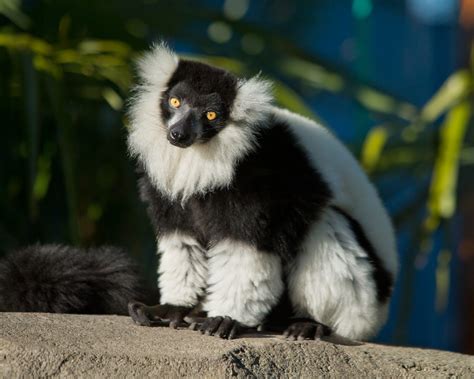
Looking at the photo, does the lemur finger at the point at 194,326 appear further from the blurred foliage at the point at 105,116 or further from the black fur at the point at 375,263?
the blurred foliage at the point at 105,116

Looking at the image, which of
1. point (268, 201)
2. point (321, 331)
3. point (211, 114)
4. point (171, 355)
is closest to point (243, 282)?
point (268, 201)

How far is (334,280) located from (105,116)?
10.8 ft

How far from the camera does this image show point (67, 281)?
464 cm

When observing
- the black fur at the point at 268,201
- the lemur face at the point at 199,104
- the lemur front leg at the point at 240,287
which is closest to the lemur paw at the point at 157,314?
the lemur front leg at the point at 240,287

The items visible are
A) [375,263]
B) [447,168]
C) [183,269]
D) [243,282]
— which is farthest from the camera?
[447,168]

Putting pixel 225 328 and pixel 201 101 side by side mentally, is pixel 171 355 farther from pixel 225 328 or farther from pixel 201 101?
pixel 201 101

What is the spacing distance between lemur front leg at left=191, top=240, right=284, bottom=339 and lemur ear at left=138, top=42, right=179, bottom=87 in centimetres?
93

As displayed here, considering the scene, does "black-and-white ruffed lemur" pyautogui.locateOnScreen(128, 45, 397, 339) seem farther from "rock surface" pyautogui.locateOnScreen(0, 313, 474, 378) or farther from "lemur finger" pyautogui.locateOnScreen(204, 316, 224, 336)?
"rock surface" pyautogui.locateOnScreen(0, 313, 474, 378)

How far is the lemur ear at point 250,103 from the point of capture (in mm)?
4434

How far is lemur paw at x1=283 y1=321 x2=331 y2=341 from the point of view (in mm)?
4387

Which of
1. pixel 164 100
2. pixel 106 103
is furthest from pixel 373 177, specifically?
pixel 164 100

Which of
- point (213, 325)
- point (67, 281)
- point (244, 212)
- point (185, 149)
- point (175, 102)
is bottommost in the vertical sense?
point (67, 281)

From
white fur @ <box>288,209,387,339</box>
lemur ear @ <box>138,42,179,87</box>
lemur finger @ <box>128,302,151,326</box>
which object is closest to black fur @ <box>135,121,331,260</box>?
white fur @ <box>288,209,387,339</box>

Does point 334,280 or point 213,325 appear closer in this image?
point 213,325
